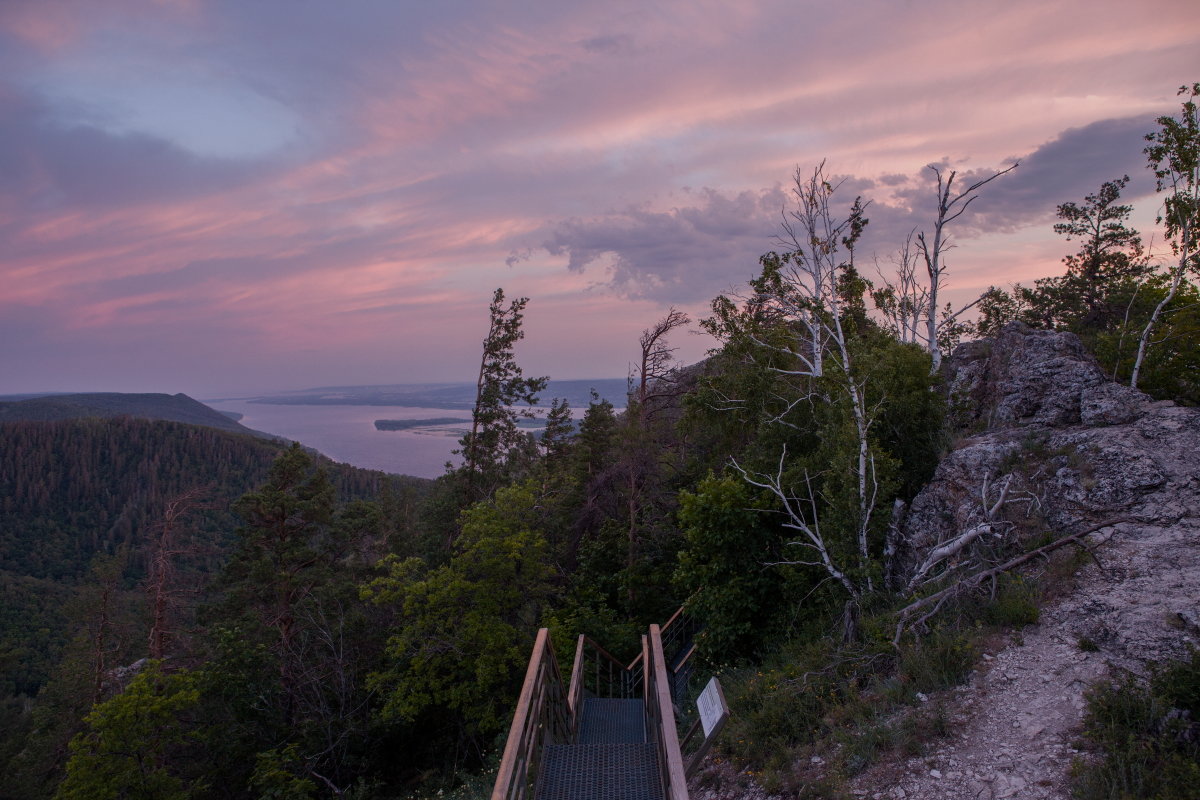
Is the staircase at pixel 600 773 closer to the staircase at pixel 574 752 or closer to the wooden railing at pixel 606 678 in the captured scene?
the staircase at pixel 574 752

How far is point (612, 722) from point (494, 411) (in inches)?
650

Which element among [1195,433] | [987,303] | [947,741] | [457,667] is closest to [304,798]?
[457,667]

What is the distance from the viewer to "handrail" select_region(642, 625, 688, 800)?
4395mm

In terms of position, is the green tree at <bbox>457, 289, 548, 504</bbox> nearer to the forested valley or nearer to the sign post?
the forested valley

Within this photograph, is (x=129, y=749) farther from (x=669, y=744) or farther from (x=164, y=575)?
(x=669, y=744)

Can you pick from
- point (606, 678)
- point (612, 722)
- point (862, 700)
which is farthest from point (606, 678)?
point (862, 700)

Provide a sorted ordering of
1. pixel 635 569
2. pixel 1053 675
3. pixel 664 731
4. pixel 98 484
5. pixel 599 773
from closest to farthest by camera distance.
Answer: pixel 664 731 < pixel 599 773 < pixel 1053 675 < pixel 635 569 < pixel 98 484

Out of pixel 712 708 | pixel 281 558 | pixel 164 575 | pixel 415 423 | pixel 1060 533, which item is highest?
pixel 1060 533

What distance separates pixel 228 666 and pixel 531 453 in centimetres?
1469

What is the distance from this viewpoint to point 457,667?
15.0 metres

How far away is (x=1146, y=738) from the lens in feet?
15.5

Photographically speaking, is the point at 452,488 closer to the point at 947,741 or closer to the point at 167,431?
the point at 947,741

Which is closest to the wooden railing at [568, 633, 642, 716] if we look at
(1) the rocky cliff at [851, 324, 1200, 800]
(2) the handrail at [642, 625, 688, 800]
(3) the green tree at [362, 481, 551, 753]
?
(3) the green tree at [362, 481, 551, 753]

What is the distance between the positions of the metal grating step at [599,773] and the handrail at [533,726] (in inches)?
6.9
